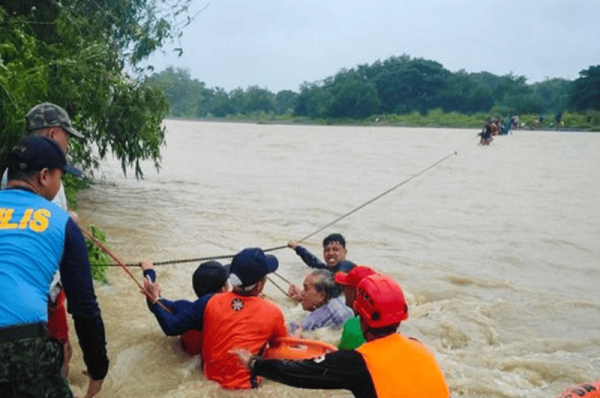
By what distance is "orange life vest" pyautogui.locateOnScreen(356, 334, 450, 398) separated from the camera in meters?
2.46

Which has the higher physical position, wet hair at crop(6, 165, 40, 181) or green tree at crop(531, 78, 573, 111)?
green tree at crop(531, 78, 573, 111)

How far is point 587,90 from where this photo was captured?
61.7m

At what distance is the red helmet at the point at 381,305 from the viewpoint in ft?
8.51

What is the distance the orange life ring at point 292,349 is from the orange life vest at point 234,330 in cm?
8

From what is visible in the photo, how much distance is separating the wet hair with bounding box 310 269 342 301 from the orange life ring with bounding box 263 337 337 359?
1.31 meters

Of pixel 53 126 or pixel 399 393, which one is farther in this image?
pixel 53 126

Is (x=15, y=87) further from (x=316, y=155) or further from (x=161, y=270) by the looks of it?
(x=316, y=155)

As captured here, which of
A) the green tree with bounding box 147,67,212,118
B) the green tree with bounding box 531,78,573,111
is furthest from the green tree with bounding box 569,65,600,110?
the green tree with bounding box 147,67,212,118

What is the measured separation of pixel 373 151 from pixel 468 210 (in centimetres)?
1931

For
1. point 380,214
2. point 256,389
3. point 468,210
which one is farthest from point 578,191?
point 256,389

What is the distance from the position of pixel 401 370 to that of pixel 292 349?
5.96 feet

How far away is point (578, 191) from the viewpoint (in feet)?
60.5

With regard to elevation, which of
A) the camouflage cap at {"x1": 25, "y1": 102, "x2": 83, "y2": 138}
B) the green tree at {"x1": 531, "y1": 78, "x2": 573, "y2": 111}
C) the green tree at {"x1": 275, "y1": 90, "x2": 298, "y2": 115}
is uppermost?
the green tree at {"x1": 531, "y1": 78, "x2": 573, "y2": 111}

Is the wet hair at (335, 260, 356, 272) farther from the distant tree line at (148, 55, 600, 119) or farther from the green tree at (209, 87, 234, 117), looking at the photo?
the green tree at (209, 87, 234, 117)
